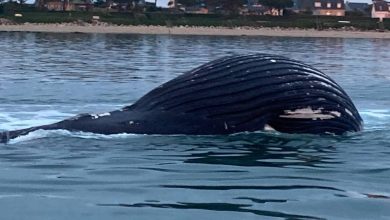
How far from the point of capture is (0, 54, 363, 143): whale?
421 inches

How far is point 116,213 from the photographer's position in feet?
22.6

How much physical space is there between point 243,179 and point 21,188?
207cm

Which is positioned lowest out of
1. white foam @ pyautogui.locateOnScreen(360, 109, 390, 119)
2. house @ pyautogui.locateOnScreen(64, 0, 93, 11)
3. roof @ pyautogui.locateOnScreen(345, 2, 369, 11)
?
roof @ pyautogui.locateOnScreen(345, 2, 369, 11)

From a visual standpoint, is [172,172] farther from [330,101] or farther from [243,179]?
[330,101]

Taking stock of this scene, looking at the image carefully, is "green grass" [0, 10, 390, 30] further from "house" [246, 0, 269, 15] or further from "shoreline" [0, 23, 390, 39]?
"house" [246, 0, 269, 15]

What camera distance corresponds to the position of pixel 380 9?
134625 millimetres

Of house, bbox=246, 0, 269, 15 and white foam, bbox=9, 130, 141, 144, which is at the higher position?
white foam, bbox=9, 130, 141, 144

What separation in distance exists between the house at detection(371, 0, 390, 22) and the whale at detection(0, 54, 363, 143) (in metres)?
124

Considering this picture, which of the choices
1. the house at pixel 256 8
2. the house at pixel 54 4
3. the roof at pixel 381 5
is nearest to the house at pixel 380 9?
the roof at pixel 381 5

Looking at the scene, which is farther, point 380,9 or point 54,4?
point 380,9

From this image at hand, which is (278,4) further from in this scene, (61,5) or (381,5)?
(61,5)

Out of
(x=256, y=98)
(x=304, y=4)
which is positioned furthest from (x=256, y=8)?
(x=256, y=98)

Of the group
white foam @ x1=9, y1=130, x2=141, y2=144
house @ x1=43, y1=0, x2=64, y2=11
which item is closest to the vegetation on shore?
house @ x1=43, y1=0, x2=64, y2=11

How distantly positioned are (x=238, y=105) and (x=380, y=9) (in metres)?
128
